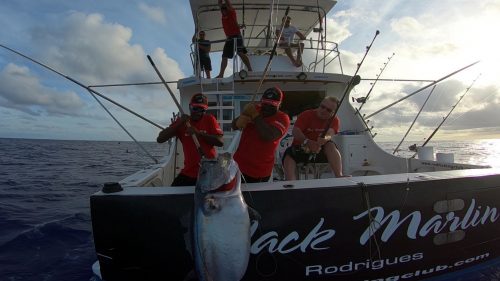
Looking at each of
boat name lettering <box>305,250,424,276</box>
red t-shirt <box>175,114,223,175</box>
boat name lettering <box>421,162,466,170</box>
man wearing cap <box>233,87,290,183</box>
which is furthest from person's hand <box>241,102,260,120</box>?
boat name lettering <box>421,162,466,170</box>

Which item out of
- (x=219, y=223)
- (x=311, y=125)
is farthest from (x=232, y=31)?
(x=219, y=223)

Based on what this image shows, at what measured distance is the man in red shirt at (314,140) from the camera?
4254 mm

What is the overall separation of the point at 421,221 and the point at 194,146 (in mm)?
2419

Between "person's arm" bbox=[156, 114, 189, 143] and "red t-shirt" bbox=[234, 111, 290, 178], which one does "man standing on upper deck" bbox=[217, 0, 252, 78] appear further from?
"red t-shirt" bbox=[234, 111, 290, 178]

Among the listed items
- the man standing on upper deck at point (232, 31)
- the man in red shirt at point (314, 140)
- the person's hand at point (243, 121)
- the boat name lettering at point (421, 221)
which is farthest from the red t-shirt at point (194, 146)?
the man standing on upper deck at point (232, 31)

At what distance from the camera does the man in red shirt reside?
425 centimetres

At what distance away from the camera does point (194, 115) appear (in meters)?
4.02

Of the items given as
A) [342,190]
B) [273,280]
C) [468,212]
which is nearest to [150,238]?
[273,280]

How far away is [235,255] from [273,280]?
31.2 inches

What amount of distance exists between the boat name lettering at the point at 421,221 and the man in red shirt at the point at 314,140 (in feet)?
3.95

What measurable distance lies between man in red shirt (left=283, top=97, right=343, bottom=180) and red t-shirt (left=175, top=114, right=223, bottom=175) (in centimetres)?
101

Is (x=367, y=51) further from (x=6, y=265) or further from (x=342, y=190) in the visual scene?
(x=6, y=265)

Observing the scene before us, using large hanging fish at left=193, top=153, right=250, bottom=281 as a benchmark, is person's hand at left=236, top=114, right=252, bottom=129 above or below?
above

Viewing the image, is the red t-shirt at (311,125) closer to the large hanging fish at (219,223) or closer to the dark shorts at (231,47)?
the large hanging fish at (219,223)
